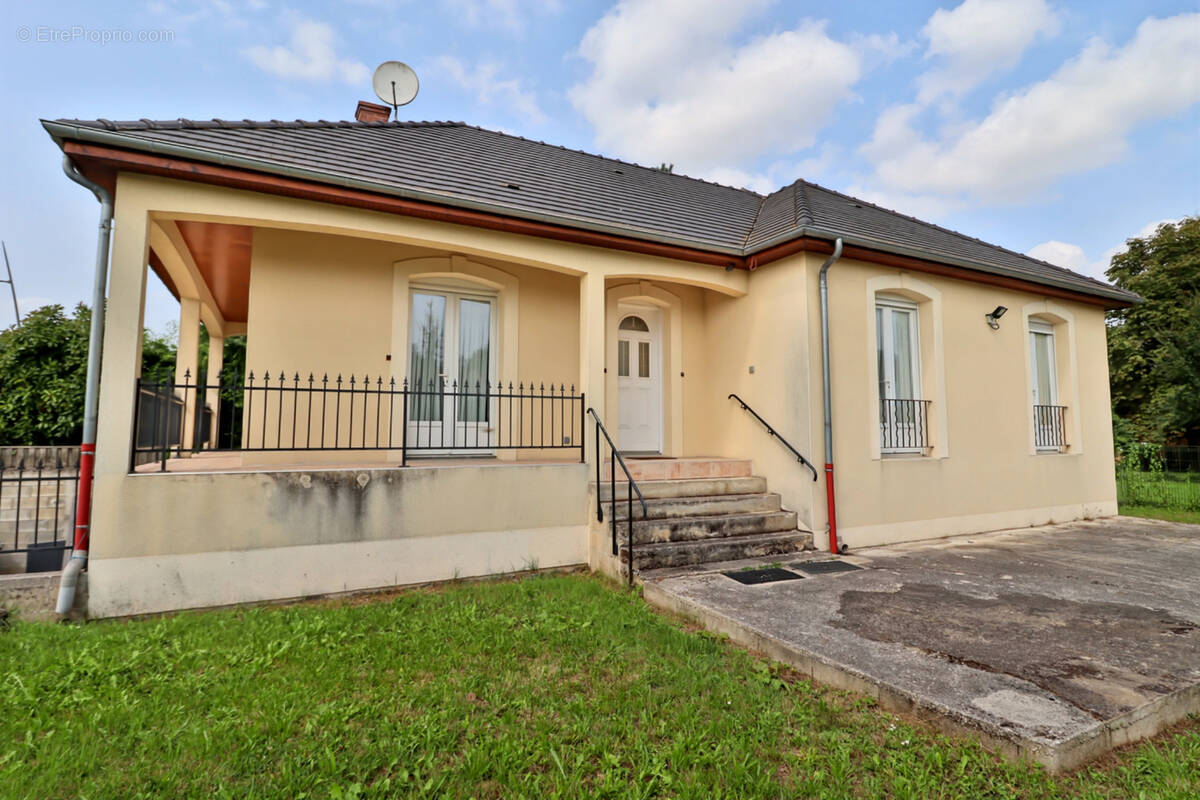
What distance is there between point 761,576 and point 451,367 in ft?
13.9

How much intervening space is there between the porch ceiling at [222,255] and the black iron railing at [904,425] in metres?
7.69

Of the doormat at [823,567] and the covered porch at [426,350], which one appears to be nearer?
the doormat at [823,567]

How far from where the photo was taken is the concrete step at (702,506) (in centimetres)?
518

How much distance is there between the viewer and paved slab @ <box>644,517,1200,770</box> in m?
2.25

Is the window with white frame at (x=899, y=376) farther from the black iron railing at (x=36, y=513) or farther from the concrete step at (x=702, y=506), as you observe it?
the black iron railing at (x=36, y=513)

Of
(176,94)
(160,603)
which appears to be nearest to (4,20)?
(176,94)

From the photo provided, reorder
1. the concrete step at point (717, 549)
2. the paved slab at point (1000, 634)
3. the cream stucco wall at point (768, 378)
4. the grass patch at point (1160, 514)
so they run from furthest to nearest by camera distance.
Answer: the grass patch at point (1160, 514) → the cream stucco wall at point (768, 378) → the concrete step at point (717, 549) → the paved slab at point (1000, 634)

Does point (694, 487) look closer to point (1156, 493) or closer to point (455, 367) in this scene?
point (455, 367)

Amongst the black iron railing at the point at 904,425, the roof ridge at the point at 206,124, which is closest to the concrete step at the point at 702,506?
the black iron railing at the point at 904,425

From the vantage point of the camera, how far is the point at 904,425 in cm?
666

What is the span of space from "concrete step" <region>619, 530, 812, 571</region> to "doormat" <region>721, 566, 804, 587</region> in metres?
0.36

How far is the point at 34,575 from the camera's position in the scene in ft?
12.3

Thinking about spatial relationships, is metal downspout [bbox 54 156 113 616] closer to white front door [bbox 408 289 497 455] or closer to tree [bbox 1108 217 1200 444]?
white front door [bbox 408 289 497 455]

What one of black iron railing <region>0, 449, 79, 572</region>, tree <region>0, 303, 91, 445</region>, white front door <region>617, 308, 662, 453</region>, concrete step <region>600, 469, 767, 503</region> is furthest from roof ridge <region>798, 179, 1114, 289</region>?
tree <region>0, 303, 91, 445</region>
